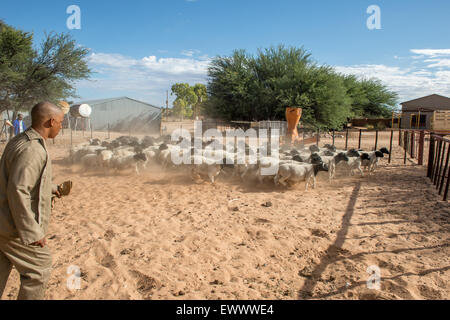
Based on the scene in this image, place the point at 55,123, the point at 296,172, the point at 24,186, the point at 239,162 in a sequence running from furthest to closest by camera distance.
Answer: the point at 239,162, the point at 296,172, the point at 55,123, the point at 24,186

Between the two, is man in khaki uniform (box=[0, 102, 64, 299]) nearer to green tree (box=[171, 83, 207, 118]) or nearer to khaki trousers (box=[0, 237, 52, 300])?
khaki trousers (box=[0, 237, 52, 300])

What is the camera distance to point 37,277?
2439 millimetres

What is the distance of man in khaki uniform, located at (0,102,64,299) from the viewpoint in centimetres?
232

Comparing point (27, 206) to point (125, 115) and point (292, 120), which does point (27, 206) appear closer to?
point (292, 120)

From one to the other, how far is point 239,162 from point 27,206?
7280 mm

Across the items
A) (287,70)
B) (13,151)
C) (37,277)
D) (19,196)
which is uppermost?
(287,70)

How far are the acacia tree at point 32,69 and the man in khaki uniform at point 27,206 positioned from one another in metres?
17.8

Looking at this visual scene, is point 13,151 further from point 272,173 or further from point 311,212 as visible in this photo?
point 272,173

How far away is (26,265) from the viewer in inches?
95.3

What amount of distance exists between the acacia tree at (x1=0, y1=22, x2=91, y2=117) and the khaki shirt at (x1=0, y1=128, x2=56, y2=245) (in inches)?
703

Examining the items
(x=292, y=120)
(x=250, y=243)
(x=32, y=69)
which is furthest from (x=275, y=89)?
(x=250, y=243)

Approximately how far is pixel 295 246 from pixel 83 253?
304 cm

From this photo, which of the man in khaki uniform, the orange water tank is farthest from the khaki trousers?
the orange water tank
